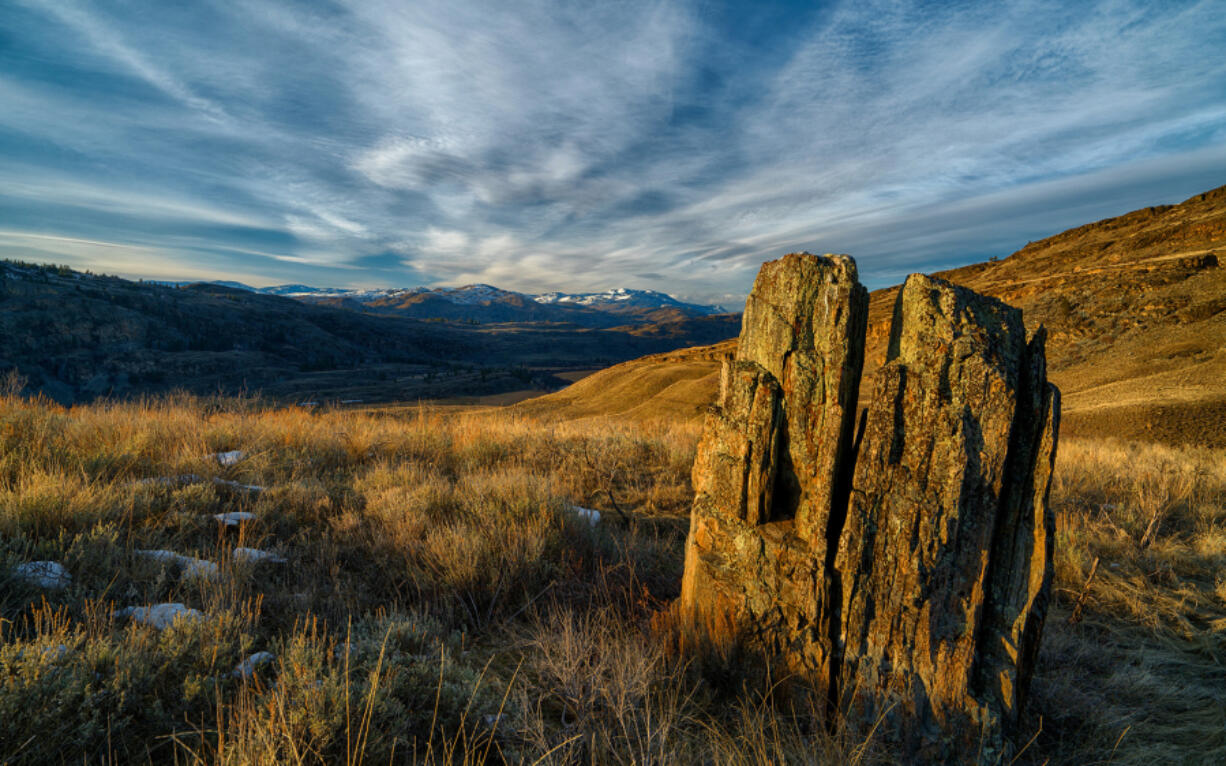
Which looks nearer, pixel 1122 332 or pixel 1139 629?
pixel 1139 629

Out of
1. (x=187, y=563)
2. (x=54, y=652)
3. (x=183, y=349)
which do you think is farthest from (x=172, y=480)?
(x=183, y=349)

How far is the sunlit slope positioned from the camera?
1020cm

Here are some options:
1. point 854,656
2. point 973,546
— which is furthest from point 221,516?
point 973,546

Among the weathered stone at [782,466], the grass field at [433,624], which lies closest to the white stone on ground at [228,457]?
the grass field at [433,624]

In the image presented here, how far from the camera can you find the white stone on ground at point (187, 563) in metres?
3.06

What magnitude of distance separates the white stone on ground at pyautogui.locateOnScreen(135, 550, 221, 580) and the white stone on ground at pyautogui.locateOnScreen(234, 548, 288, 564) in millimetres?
169

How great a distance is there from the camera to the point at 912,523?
223 centimetres

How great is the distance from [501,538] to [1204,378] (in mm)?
14949

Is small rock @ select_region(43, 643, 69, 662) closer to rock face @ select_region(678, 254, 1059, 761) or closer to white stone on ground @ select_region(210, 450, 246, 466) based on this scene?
rock face @ select_region(678, 254, 1059, 761)

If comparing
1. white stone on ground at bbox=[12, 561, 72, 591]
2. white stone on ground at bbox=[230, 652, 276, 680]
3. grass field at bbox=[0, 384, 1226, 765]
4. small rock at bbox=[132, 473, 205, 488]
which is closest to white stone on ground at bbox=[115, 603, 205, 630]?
grass field at bbox=[0, 384, 1226, 765]

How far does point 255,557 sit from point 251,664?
4.73ft

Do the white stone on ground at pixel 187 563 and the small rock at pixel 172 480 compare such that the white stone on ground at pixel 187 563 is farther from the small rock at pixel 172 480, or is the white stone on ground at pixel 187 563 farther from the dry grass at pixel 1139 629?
the dry grass at pixel 1139 629

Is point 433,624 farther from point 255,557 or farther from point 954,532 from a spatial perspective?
point 954,532

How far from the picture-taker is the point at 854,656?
7.73 feet
